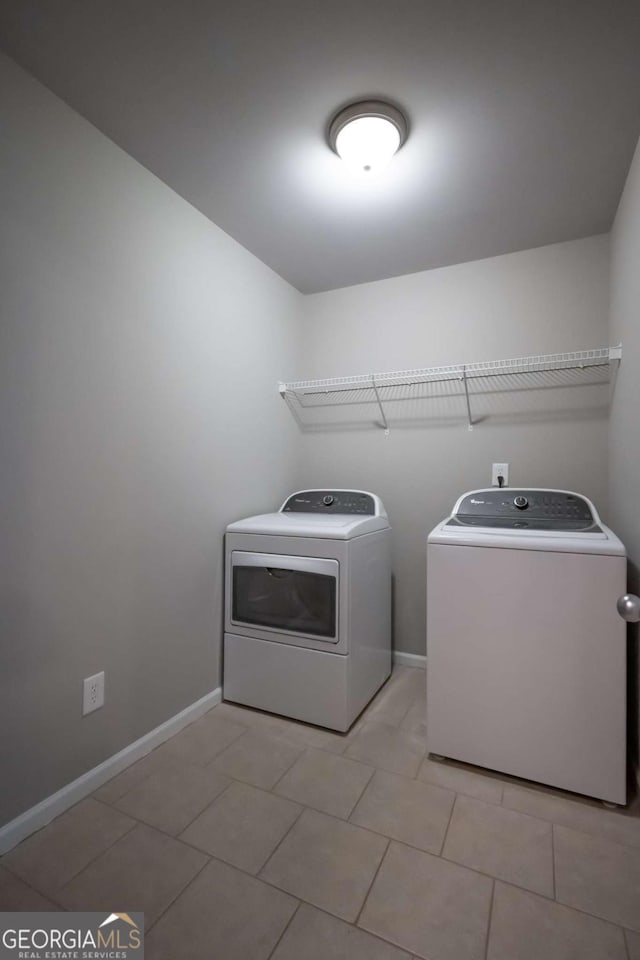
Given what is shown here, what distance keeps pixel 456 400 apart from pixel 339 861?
1996 mm

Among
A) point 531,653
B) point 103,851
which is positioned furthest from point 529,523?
point 103,851

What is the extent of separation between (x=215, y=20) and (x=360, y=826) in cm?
228

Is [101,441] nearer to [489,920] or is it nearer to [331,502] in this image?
[331,502]

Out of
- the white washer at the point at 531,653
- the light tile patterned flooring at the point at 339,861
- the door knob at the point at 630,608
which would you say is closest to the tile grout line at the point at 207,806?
the light tile patterned flooring at the point at 339,861

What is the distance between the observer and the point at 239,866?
3.74 ft

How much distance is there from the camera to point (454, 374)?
229cm

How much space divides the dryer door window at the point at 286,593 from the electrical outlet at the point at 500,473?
3.34 ft

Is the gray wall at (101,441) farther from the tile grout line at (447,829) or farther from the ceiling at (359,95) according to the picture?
the tile grout line at (447,829)

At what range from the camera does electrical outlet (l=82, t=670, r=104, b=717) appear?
1.41m

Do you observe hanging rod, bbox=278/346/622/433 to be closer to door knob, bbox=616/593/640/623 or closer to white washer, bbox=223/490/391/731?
white washer, bbox=223/490/391/731

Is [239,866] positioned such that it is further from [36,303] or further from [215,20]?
[215,20]

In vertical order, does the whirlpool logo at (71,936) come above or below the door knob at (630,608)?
below

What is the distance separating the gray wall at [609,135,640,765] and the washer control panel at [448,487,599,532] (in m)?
0.15

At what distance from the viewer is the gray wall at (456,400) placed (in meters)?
2.08
